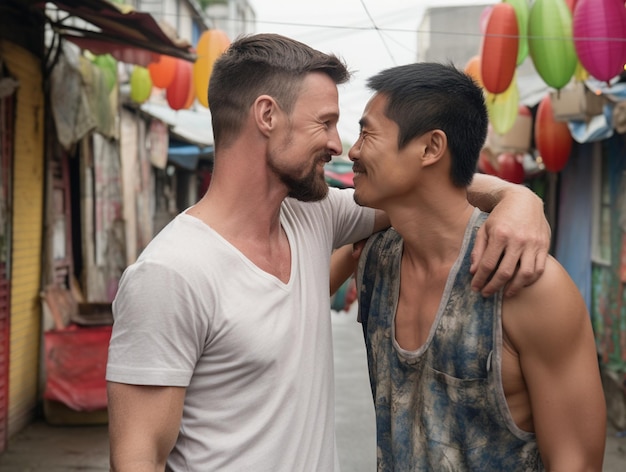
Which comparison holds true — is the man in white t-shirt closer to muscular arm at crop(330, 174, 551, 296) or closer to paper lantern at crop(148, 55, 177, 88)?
muscular arm at crop(330, 174, 551, 296)

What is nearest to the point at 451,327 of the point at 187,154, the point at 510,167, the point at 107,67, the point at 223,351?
the point at 223,351

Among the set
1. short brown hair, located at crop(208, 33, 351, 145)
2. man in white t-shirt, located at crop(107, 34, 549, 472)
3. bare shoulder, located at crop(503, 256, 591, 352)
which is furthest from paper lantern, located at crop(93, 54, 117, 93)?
bare shoulder, located at crop(503, 256, 591, 352)

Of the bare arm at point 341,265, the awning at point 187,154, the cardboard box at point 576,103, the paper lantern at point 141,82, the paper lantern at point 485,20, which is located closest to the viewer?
the bare arm at point 341,265

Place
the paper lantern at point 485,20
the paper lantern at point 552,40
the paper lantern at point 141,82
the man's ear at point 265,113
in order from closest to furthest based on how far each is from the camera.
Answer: the man's ear at point 265,113
the paper lantern at point 552,40
the paper lantern at point 485,20
the paper lantern at point 141,82

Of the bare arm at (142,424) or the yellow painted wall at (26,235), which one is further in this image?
the yellow painted wall at (26,235)

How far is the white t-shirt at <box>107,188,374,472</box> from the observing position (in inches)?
77.5

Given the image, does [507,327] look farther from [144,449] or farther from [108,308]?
[108,308]

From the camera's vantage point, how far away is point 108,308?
825 centimetres

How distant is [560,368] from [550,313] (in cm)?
16

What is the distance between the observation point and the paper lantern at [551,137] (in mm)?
8758

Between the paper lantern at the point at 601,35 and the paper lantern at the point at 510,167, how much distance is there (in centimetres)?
640

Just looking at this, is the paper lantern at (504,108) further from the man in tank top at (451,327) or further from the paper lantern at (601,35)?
the man in tank top at (451,327)

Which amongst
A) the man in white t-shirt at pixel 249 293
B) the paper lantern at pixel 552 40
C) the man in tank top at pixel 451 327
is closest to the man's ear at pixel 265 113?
the man in white t-shirt at pixel 249 293

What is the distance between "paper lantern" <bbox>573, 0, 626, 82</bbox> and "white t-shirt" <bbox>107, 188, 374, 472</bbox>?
387 centimetres
